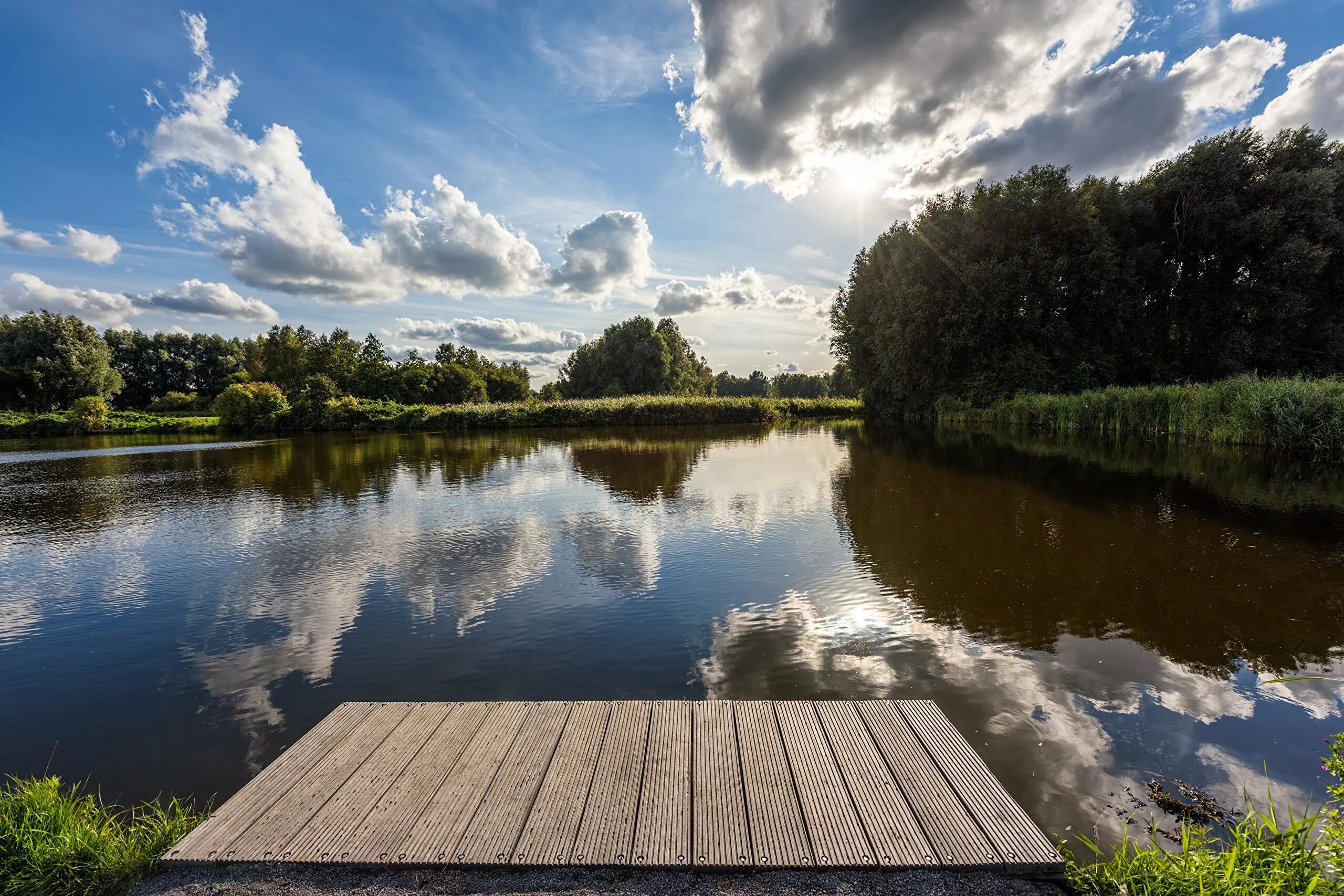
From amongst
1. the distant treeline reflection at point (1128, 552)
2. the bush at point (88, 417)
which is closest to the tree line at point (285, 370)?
the bush at point (88, 417)

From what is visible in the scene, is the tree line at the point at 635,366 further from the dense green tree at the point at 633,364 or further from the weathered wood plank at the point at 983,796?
the weathered wood plank at the point at 983,796

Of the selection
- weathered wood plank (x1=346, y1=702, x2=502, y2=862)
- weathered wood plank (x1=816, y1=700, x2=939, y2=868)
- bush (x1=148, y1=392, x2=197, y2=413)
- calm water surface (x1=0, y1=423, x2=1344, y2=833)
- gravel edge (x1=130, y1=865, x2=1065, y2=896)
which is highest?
bush (x1=148, y1=392, x2=197, y2=413)

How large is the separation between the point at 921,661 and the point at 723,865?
9.66ft

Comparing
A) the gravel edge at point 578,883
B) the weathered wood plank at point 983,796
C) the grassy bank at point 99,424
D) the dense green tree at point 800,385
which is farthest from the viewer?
the dense green tree at point 800,385

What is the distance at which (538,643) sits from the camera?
521 cm

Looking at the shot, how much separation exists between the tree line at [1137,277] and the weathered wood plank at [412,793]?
107 feet

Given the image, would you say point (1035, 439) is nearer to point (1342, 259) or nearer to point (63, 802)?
point (1342, 259)

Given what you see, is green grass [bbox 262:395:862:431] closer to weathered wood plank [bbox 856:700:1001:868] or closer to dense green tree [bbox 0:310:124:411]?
dense green tree [bbox 0:310:124:411]

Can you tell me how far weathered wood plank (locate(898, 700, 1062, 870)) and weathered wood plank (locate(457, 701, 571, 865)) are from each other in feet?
6.68

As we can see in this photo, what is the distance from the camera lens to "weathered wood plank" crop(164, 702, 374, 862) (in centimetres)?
251

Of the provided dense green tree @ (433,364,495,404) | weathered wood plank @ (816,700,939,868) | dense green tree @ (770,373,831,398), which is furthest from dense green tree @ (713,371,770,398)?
weathered wood plank @ (816,700,939,868)

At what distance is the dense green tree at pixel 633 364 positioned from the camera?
227 ft

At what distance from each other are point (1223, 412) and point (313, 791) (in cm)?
2424

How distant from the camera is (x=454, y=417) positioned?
4544cm
